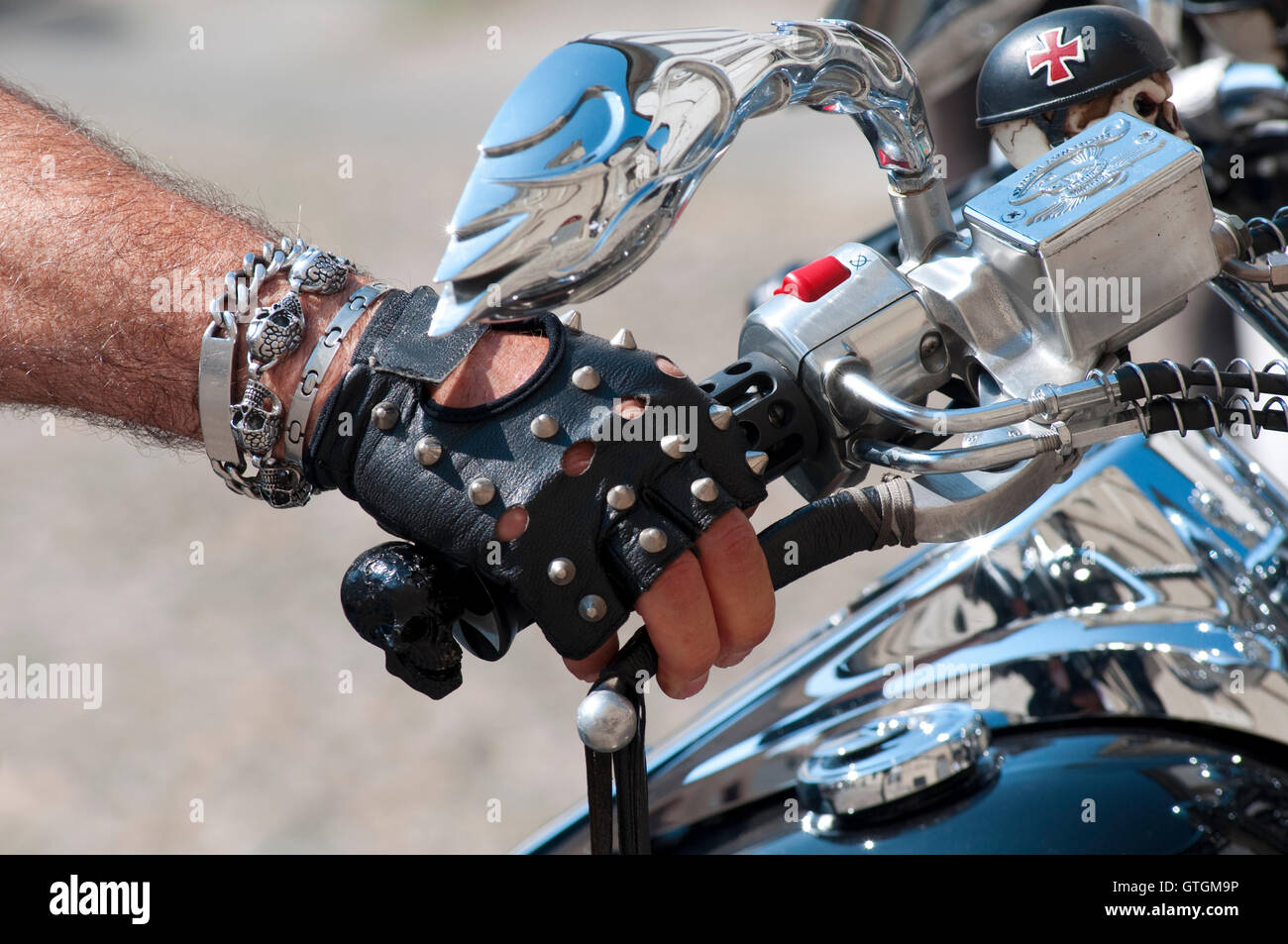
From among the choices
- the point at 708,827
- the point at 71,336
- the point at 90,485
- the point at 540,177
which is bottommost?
the point at 90,485

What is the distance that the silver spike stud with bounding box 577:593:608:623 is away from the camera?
0.86 metres

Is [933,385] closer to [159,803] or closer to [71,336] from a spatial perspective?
[71,336]

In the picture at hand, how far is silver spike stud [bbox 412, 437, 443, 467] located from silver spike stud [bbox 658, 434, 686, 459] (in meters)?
0.16

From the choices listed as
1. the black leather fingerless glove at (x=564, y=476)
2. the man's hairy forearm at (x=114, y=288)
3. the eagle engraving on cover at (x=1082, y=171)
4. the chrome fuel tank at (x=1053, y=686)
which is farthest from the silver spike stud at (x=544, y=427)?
the chrome fuel tank at (x=1053, y=686)

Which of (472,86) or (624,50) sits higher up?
(624,50)

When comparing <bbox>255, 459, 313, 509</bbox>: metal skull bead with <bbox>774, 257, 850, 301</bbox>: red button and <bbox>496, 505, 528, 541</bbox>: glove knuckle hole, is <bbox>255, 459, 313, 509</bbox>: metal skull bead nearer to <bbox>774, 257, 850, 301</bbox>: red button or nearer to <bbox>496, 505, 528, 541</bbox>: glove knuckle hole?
<bbox>496, 505, 528, 541</bbox>: glove knuckle hole

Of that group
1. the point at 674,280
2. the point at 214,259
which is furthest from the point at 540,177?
the point at 674,280

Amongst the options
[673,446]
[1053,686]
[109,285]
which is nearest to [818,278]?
[673,446]

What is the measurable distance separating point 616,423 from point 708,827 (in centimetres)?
54

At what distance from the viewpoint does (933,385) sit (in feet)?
3.17

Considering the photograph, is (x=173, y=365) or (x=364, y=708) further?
(x=364, y=708)

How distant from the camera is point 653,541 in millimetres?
850

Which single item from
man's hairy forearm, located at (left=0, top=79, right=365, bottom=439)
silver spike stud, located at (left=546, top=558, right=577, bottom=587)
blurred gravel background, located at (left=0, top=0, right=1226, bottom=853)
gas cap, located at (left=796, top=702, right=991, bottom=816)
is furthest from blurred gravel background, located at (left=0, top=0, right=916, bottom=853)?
gas cap, located at (left=796, top=702, right=991, bottom=816)

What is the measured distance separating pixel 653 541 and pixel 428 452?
0.18 meters
